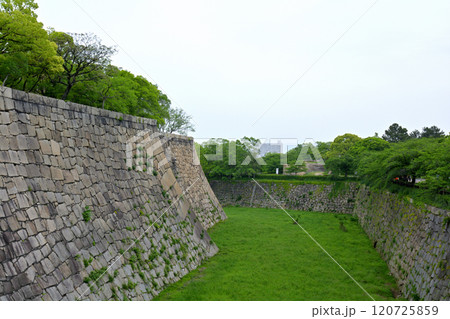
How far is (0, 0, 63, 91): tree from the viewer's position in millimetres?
15039

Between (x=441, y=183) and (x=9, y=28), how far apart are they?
17.0 m

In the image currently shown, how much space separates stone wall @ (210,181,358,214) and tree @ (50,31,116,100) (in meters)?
15.2

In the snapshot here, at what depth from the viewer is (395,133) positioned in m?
48.6

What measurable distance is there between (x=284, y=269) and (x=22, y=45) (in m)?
14.6

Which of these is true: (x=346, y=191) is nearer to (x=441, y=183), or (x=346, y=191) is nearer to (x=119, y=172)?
(x=441, y=183)

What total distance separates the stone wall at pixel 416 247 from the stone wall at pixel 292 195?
1294 cm

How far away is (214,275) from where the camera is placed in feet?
32.4

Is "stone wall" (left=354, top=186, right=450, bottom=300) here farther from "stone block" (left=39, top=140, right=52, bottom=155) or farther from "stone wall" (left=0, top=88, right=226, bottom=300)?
"stone block" (left=39, top=140, right=52, bottom=155)

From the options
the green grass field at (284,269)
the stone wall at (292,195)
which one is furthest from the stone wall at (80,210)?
the stone wall at (292,195)

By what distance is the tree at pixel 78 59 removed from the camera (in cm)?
1998

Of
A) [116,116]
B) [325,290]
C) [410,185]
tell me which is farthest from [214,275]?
[410,185]

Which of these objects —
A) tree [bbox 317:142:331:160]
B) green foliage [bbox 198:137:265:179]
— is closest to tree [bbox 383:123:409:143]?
tree [bbox 317:142:331:160]

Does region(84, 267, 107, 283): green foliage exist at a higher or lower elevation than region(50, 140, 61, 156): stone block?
lower

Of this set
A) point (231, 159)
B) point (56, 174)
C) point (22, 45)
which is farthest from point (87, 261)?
point (231, 159)
